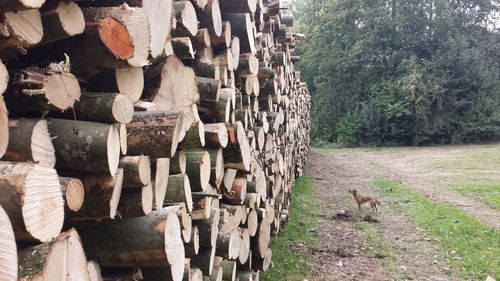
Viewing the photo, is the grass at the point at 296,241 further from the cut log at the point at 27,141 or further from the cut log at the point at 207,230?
the cut log at the point at 27,141

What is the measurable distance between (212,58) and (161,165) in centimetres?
130

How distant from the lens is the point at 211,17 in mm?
3012

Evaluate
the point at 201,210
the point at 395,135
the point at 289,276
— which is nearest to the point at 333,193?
the point at 289,276

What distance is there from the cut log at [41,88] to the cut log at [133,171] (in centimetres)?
38

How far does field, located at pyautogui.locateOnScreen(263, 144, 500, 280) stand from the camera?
5512 millimetres

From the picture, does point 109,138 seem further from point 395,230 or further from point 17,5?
point 395,230

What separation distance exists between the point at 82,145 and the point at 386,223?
22.7 feet

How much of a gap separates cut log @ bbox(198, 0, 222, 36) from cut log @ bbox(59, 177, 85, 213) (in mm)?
1691

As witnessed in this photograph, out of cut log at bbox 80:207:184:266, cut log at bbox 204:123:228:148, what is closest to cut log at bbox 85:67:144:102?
cut log at bbox 80:207:184:266

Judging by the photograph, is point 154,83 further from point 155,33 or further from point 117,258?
point 117,258

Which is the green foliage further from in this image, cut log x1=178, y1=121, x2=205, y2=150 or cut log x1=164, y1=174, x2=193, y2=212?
cut log x1=164, y1=174, x2=193, y2=212

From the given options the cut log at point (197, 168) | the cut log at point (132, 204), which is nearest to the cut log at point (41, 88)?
the cut log at point (132, 204)

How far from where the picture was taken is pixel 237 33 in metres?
3.75

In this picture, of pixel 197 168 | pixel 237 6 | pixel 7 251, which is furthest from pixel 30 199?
pixel 237 6
